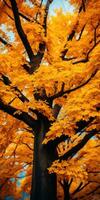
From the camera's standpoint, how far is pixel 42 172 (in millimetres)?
9664

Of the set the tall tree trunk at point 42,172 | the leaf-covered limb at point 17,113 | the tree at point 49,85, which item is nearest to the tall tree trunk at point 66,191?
the tree at point 49,85

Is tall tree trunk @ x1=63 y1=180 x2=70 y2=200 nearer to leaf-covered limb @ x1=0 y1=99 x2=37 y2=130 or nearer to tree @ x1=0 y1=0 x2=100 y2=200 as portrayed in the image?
tree @ x1=0 y1=0 x2=100 y2=200

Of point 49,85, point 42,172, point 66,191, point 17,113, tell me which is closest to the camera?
point 49,85

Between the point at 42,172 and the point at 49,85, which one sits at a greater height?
the point at 49,85

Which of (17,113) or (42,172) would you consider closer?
(42,172)

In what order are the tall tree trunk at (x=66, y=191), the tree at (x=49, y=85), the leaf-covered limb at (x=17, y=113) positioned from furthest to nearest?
the tall tree trunk at (x=66, y=191) < the leaf-covered limb at (x=17, y=113) < the tree at (x=49, y=85)

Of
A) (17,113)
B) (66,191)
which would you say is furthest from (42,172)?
(66,191)

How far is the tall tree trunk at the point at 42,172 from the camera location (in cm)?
955

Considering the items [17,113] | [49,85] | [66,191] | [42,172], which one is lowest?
[42,172]

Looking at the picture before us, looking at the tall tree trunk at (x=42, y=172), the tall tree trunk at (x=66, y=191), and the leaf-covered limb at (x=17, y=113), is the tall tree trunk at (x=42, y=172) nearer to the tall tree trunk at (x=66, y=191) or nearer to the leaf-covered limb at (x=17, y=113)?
the leaf-covered limb at (x=17, y=113)

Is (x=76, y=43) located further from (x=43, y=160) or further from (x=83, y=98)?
(x=43, y=160)

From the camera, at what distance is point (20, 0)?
10.9m

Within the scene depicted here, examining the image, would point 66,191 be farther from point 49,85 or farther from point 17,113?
point 49,85

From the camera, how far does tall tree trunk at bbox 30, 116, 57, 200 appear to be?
9.55 metres
